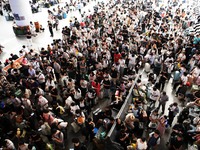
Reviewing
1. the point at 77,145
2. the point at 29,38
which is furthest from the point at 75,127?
the point at 29,38

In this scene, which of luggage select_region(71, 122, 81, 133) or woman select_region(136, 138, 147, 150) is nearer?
woman select_region(136, 138, 147, 150)

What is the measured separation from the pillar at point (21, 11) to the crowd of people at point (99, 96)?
16.8 feet

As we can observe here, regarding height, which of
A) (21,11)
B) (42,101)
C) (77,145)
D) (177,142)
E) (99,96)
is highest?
(21,11)

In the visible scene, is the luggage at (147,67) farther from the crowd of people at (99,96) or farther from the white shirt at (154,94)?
the white shirt at (154,94)

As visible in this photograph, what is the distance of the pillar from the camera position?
13.1 m

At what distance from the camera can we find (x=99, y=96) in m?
7.56

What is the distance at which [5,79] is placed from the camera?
7652 millimetres

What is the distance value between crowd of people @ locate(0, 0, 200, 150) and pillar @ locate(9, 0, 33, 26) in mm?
5122

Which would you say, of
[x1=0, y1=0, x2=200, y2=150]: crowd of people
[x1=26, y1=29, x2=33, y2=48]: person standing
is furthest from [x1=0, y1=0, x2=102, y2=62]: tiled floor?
[x1=0, y1=0, x2=200, y2=150]: crowd of people

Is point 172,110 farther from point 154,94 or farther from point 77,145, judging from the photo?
point 77,145

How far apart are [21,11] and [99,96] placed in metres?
9.62

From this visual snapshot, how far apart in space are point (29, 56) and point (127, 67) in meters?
4.77

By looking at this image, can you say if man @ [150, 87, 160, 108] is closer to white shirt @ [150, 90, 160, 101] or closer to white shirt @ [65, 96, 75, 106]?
white shirt @ [150, 90, 160, 101]

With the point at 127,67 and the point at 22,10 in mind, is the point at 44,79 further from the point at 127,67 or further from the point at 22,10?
the point at 22,10
